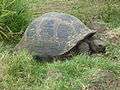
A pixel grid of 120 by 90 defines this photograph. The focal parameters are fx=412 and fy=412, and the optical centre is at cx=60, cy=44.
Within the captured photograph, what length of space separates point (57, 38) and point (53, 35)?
8 cm

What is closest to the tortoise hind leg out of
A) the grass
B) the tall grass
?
the grass

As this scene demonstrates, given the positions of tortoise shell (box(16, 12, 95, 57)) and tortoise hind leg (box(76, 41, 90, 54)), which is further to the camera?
tortoise hind leg (box(76, 41, 90, 54))

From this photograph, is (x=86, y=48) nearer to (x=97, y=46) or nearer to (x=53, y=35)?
(x=97, y=46)

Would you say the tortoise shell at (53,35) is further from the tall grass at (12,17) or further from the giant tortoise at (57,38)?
the tall grass at (12,17)

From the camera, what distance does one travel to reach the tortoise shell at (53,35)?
634 cm

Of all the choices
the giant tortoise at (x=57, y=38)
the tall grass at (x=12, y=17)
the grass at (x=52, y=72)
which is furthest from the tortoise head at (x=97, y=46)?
the tall grass at (x=12, y=17)

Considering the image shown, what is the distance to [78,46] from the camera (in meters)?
6.50

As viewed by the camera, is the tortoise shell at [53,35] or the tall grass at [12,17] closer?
the tortoise shell at [53,35]

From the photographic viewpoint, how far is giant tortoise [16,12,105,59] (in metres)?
6.34

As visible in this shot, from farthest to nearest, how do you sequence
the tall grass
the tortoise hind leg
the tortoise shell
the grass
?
the tall grass < the tortoise hind leg < the tortoise shell < the grass

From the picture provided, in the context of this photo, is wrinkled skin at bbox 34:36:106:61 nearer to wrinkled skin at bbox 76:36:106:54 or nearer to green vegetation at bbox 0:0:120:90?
wrinkled skin at bbox 76:36:106:54

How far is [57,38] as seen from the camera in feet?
21.0

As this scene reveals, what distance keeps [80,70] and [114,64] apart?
487 mm

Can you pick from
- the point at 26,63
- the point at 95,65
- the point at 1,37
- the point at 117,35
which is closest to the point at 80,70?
the point at 95,65
